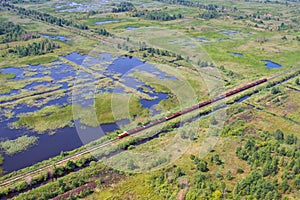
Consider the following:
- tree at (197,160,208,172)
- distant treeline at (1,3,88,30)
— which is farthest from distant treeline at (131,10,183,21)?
tree at (197,160,208,172)

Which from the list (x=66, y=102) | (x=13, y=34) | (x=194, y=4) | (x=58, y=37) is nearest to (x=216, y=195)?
(x=66, y=102)

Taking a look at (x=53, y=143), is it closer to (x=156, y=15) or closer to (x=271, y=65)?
(x=271, y=65)

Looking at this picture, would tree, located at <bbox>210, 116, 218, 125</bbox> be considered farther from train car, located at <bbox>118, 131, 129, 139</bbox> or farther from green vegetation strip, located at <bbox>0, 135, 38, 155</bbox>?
green vegetation strip, located at <bbox>0, 135, 38, 155</bbox>

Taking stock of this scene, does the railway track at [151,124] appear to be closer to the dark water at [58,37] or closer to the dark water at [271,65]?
the dark water at [271,65]

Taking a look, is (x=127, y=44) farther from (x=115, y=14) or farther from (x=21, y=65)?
(x=115, y=14)

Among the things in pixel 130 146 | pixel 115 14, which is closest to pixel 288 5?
pixel 115 14

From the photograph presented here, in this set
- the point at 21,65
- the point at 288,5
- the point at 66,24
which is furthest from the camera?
the point at 288,5
